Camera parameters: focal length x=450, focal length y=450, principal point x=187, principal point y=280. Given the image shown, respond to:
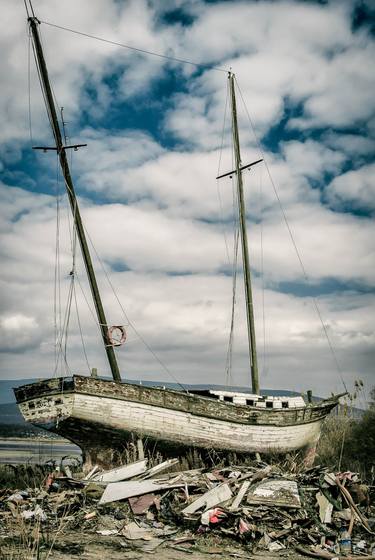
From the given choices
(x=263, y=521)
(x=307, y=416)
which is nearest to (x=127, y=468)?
(x=263, y=521)

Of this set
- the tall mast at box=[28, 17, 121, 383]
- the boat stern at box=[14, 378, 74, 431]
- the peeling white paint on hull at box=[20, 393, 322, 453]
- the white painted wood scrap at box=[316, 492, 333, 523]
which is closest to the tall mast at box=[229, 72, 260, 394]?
the peeling white paint on hull at box=[20, 393, 322, 453]

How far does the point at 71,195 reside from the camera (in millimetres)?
18812

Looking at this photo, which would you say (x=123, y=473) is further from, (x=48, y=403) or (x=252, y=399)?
(x=252, y=399)

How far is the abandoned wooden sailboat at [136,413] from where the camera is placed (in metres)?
14.8

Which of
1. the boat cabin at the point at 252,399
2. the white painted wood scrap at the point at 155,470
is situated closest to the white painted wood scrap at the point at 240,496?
the white painted wood scrap at the point at 155,470

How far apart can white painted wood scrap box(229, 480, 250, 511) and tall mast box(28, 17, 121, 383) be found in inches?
315

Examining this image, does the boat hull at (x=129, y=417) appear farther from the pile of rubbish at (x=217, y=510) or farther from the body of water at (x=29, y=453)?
the body of water at (x=29, y=453)

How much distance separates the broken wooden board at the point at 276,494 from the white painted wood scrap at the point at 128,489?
189 cm

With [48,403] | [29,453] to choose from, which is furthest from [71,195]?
[29,453]

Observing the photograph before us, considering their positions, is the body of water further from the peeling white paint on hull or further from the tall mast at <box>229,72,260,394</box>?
the tall mast at <box>229,72,260,394</box>

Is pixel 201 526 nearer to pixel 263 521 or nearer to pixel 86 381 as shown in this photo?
pixel 263 521

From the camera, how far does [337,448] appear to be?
20.8 m

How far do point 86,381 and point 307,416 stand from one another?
10.6 metres

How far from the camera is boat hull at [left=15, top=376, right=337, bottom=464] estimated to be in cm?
1470
